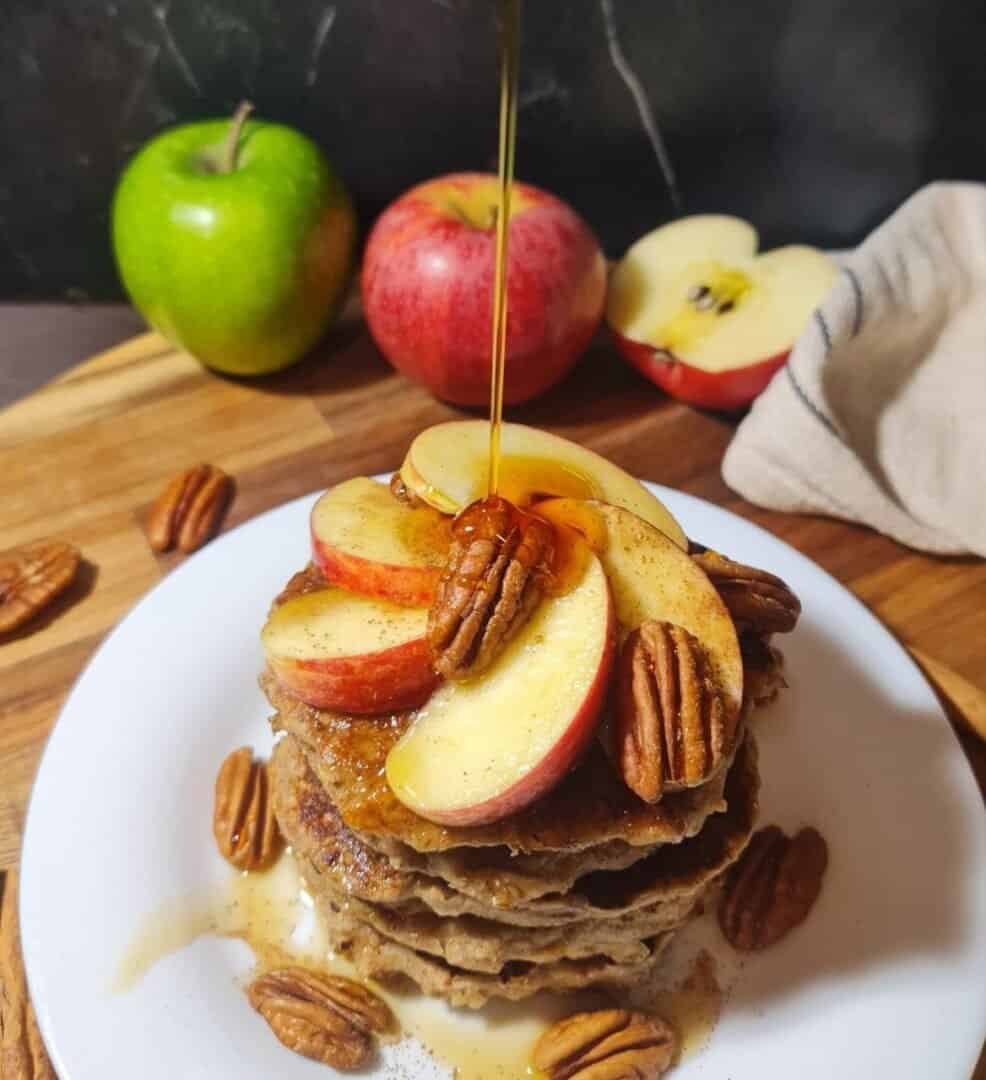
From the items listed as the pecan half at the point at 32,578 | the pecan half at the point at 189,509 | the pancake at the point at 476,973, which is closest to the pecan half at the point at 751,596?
the pancake at the point at 476,973

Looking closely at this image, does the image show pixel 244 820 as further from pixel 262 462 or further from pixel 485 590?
pixel 262 462

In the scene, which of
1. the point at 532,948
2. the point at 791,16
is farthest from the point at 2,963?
the point at 791,16

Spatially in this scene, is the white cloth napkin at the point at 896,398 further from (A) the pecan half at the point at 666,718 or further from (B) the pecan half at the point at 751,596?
(A) the pecan half at the point at 666,718

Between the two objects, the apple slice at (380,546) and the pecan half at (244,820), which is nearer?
the apple slice at (380,546)

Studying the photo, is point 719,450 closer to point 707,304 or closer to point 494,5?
point 707,304

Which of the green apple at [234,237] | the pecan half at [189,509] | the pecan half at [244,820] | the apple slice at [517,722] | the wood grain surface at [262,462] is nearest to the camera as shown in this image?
the apple slice at [517,722]

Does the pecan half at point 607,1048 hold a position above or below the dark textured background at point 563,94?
below
